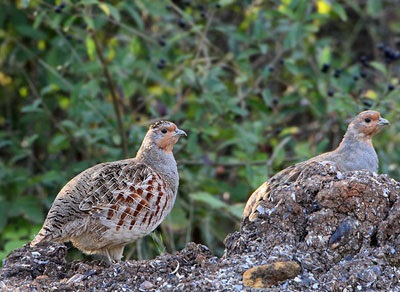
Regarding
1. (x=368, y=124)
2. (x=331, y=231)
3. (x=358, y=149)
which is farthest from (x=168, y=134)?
(x=331, y=231)

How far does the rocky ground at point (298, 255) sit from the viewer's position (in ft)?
14.2

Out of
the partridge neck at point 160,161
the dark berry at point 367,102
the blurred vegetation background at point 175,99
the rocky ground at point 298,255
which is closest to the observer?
the rocky ground at point 298,255

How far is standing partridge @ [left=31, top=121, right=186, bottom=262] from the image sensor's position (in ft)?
19.7

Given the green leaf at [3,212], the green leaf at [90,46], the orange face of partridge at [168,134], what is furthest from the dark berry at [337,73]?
the green leaf at [3,212]

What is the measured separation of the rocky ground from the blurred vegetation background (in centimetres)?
310

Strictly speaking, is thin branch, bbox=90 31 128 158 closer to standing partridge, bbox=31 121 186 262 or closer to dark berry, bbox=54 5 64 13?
dark berry, bbox=54 5 64 13

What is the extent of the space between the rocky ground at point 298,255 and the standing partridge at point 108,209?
982 millimetres

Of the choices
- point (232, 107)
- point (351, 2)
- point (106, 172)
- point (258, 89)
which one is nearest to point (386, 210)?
point (106, 172)

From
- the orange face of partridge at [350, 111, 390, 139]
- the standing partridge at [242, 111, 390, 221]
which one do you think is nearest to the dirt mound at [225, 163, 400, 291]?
the standing partridge at [242, 111, 390, 221]

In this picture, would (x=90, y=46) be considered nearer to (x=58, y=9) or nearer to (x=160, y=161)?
(x=58, y=9)

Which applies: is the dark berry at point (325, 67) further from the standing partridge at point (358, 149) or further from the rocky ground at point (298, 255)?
the rocky ground at point (298, 255)

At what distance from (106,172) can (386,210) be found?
2.26m

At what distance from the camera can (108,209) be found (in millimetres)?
6098

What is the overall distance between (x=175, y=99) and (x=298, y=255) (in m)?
5.25
